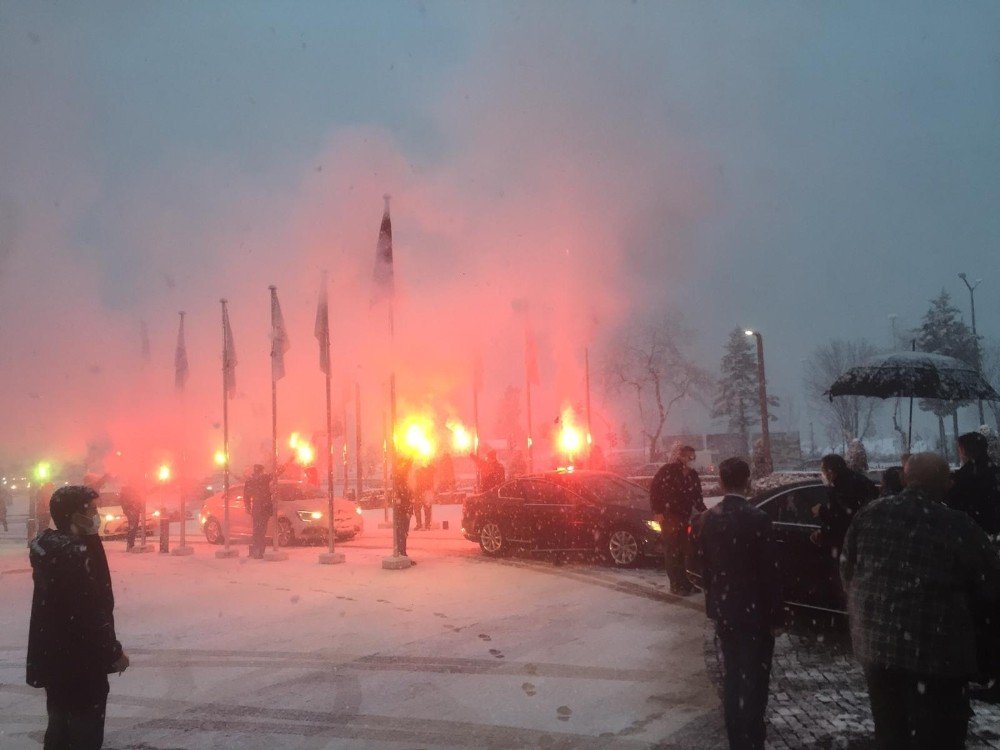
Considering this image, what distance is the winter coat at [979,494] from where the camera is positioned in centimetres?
650

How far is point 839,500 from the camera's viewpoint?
Answer: 632cm

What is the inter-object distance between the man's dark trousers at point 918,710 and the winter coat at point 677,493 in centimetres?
589

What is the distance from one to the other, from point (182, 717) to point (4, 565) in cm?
1459

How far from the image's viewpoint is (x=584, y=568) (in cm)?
1239

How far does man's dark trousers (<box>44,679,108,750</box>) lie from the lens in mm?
3973

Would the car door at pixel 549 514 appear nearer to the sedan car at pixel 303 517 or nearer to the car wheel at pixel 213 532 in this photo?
the sedan car at pixel 303 517

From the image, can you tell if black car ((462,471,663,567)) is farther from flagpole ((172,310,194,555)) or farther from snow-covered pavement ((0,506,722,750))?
flagpole ((172,310,194,555))

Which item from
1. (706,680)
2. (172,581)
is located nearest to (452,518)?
(172,581)

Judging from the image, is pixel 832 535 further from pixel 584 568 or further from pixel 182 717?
pixel 584 568

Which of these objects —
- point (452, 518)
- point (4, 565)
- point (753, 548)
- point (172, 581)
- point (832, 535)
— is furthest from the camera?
point (452, 518)

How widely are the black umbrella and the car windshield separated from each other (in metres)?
3.68

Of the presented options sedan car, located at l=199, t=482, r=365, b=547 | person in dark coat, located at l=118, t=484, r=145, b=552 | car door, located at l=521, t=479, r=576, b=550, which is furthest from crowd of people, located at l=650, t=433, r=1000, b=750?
person in dark coat, located at l=118, t=484, r=145, b=552

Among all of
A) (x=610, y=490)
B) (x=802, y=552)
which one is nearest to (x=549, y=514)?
(x=610, y=490)

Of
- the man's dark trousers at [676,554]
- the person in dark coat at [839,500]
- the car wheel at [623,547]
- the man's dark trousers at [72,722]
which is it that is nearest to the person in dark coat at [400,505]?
the car wheel at [623,547]
